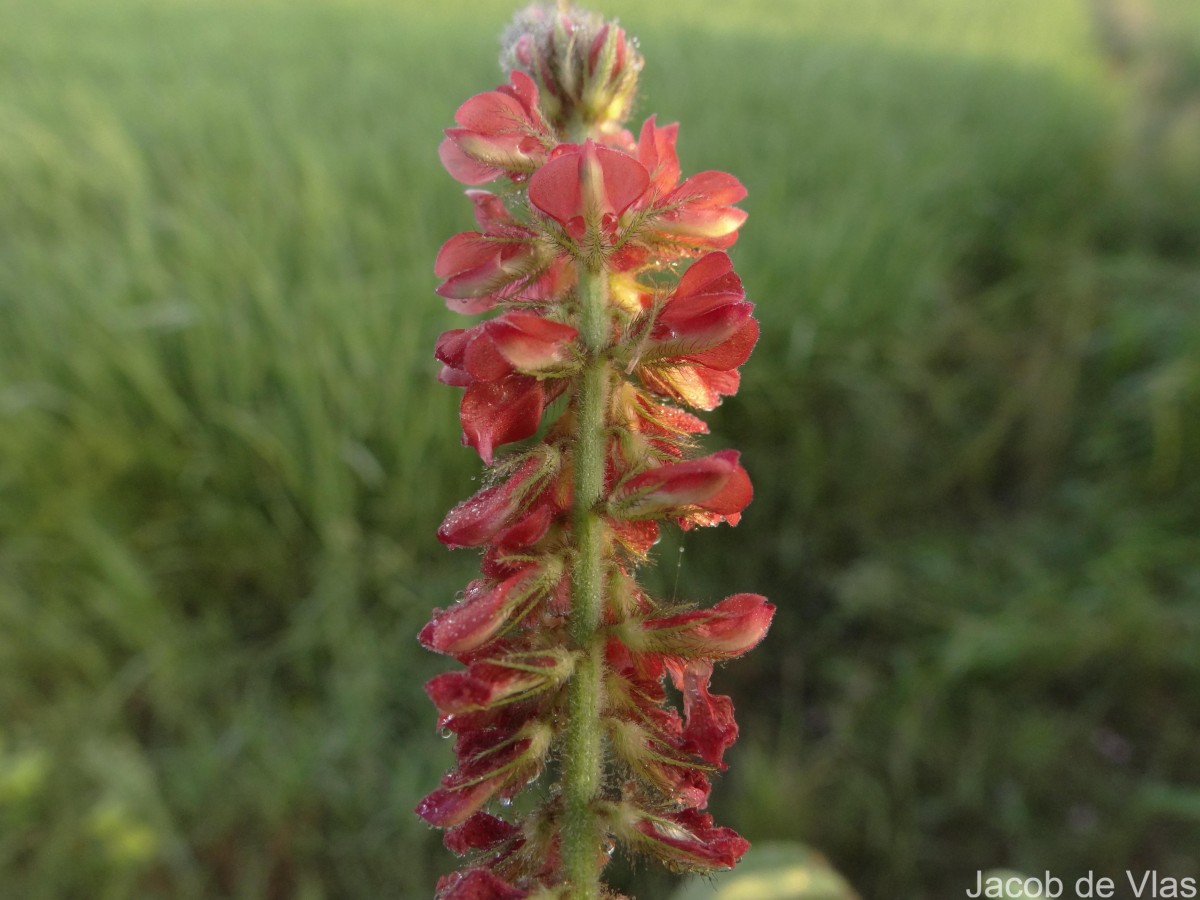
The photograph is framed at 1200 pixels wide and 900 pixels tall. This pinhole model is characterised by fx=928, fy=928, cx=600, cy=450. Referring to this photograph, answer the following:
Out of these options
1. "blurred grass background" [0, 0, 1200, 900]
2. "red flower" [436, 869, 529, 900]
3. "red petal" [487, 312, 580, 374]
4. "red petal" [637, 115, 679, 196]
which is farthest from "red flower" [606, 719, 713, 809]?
"blurred grass background" [0, 0, 1200, 900]

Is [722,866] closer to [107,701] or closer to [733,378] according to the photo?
[733,378]

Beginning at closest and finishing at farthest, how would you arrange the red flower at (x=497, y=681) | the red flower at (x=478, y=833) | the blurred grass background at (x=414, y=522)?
1. the red flower at (x=497, y=681)
2. the red flower at (x=478, y=833)
3. the blurred grass background at (x=414, y=522)

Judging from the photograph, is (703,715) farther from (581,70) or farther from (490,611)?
(581,70)

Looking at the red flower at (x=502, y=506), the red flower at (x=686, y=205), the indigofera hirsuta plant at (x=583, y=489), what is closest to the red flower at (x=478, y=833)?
the indigofera hirsuta plant at (x=583, y=489)

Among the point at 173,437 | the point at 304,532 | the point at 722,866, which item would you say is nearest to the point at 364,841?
the point at 304,532

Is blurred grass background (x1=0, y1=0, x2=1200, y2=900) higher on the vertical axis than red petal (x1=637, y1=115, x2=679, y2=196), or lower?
lower

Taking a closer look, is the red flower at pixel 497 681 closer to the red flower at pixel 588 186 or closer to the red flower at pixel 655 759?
the red flower at pixel 655 759

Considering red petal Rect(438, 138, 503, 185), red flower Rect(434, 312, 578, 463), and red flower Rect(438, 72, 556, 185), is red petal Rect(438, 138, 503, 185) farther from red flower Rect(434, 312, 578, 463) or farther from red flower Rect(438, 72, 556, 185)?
red flower Rect(434, 312, 578, 463)
